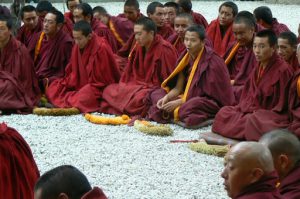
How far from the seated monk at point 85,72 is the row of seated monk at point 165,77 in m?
0.01

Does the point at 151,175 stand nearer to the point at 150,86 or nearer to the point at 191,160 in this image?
the point at 191,160

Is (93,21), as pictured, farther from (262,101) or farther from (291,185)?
(291,185)

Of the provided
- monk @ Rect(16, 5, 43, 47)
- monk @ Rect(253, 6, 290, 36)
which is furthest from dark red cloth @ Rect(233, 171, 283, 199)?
monk @ Rect(16, 5, 43, 47)

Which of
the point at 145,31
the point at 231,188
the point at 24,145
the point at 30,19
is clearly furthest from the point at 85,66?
the point at 231,188

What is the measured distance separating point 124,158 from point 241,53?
3.13 m

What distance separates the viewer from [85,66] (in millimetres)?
10414

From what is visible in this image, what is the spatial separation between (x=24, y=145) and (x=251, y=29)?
16.3 ft

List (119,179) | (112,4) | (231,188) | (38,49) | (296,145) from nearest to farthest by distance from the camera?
(231,188)
(296,145)
(119,179)
(38,49)
(112,4)

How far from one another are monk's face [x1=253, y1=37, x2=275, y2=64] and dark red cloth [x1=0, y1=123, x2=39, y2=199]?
134 inches

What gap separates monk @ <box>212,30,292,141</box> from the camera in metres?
7.94

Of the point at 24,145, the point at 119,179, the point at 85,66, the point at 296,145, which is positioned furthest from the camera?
the point at 85,66

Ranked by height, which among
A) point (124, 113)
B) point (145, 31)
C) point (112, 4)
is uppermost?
point (145, 31)

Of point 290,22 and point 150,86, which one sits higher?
point 150,86

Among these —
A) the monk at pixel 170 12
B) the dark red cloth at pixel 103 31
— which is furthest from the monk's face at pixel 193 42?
the dark red cloth at pixel 103 31
